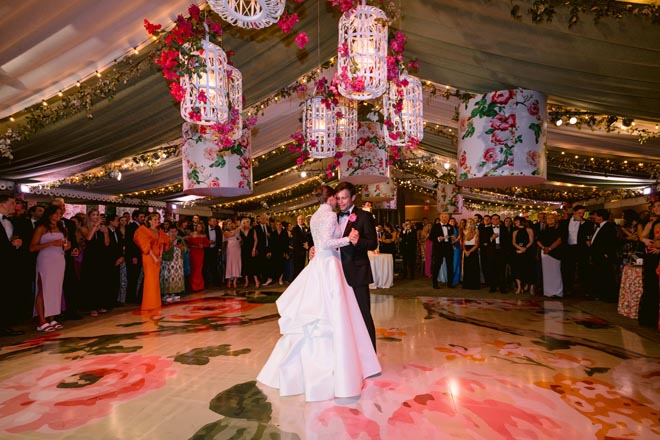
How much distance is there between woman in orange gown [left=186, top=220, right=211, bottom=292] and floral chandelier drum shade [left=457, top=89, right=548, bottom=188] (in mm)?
5801

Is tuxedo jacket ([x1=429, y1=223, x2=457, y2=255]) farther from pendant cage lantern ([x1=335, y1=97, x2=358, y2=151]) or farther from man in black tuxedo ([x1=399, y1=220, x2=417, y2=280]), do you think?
pendant cage lantern ([x1=335, y1=97, x2=358, y2=151])

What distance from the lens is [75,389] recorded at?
9.96 feet

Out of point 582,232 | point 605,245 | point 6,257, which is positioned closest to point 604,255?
point 605,245

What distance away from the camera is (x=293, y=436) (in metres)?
2.29

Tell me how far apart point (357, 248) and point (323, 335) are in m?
0.77

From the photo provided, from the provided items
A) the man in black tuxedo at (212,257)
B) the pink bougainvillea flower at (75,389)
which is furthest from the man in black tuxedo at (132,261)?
the pink bougainvillea flower at (75,389)

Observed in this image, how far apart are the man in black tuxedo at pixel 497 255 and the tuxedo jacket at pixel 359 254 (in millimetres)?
5491

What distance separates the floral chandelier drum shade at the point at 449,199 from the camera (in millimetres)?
14469

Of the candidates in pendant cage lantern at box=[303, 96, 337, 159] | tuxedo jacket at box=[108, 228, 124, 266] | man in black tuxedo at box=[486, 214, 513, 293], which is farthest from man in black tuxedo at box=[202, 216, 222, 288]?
man in black tuxedo at box=[486, 214, 513, 293]

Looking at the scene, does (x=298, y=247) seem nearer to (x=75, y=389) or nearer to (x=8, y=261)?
(x=8, y=261)

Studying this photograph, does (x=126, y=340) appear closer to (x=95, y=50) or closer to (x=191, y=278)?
(x=95, y=50)

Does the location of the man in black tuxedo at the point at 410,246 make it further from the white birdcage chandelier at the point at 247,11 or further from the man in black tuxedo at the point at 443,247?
the white birdcage chandelier at the point at 247,11

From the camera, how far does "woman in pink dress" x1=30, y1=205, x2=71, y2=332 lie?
502 centimetres

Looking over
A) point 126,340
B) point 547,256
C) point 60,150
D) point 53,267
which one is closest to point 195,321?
point 126,340
